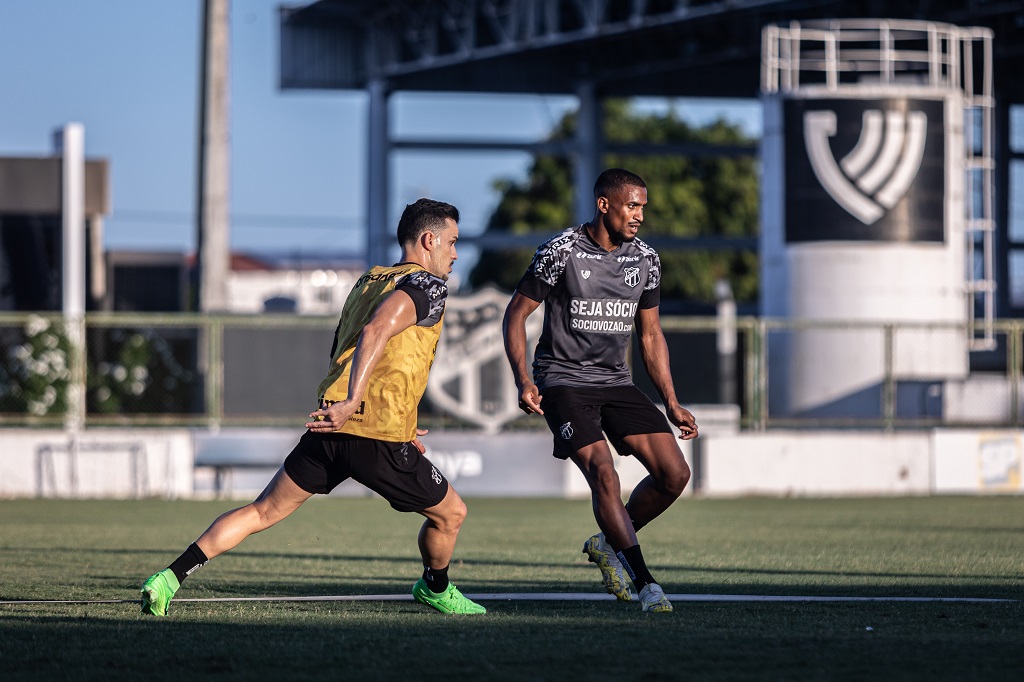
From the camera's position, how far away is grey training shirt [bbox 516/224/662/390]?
7707 mm

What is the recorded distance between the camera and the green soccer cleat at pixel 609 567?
7551mm

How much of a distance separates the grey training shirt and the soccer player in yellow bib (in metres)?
0.89

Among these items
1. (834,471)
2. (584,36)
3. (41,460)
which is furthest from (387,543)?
(584,36)

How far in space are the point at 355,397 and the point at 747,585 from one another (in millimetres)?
3011

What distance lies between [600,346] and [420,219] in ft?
4.38

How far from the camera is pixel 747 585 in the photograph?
854cm

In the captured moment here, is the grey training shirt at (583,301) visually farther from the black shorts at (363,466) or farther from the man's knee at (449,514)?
the black shorts at (363,466)

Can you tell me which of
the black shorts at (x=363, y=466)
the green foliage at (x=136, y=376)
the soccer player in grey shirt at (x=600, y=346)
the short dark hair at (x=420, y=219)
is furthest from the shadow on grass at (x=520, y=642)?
the green foliage at (x=136, y=376)

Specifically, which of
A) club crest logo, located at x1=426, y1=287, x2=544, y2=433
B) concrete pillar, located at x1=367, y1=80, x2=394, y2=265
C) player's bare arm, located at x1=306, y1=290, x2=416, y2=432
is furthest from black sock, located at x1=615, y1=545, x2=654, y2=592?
concrete pillar, located at x1=367, y1=80, x2=394, y2=265

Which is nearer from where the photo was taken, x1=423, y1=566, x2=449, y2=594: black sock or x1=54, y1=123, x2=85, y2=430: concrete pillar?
x1=423, y1=566, x2=449, y2=594: black sock

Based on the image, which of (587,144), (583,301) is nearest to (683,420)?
(583,301)

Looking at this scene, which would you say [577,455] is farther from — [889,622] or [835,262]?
[835,262]

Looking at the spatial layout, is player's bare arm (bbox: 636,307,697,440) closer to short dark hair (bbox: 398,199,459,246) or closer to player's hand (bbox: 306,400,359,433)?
short dark hair (bbox: 398,199,459,246)

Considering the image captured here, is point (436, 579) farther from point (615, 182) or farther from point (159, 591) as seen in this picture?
point (615, 182)
